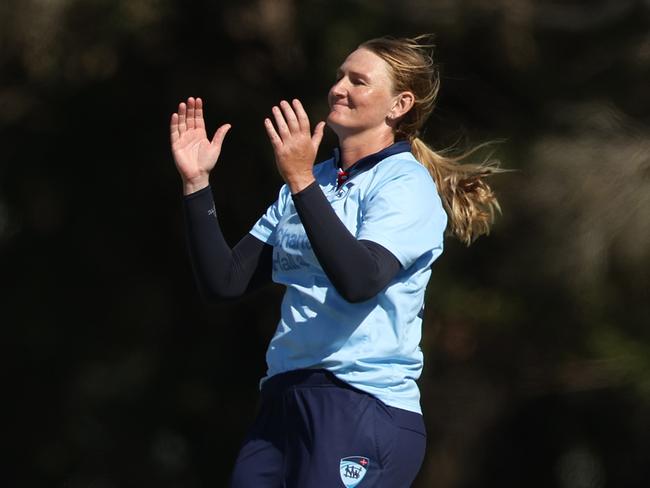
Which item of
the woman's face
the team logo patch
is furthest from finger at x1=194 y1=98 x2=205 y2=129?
the team logo patch

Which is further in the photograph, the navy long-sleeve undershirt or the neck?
the neck

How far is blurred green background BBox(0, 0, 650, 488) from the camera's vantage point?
21.7 ft

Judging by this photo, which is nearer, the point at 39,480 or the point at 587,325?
the point at 587,325

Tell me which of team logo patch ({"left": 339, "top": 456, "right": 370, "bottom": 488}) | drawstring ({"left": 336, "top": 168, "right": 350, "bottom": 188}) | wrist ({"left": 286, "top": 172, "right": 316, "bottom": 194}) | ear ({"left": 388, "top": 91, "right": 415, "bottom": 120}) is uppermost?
wrist ({"left": 286, "top": 172, "right": 316, "bottom": 194})

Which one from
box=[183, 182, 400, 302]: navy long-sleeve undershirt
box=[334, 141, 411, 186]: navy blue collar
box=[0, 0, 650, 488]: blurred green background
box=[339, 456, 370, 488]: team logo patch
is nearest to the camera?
box=[183, 182, 400, 302]: navy long-sleeve undershirt

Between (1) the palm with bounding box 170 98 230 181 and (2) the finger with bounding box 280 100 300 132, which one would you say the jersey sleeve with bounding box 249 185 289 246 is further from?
(2) the finger with bounding box 280 100 300 132

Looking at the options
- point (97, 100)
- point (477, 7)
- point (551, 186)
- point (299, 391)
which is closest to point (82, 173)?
point (97, 100)

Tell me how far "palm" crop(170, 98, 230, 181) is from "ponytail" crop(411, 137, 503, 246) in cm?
42

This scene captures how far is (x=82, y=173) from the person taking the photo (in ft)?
28.2

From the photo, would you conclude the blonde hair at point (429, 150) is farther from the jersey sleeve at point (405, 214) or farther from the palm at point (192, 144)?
the palm at point (192, 144)

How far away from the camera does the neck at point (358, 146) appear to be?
2.90 metres

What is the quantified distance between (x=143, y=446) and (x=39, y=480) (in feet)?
2.52

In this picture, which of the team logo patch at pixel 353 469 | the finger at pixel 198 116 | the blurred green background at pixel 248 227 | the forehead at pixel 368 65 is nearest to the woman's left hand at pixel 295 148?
the forehead at pixel 368 65

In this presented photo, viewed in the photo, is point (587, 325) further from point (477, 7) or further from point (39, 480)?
point (39, 480)
